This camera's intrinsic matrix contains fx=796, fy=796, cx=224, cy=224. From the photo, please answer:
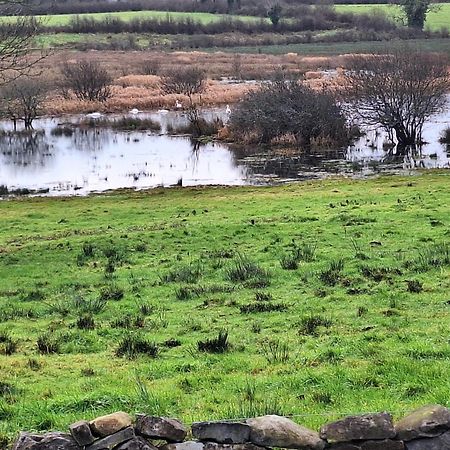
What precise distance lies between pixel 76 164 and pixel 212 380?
31.0 meters

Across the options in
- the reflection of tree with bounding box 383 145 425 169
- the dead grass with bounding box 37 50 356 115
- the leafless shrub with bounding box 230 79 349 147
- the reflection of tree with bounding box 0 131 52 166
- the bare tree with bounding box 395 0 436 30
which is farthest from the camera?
the bare tree with bounding box 395 0 436 30

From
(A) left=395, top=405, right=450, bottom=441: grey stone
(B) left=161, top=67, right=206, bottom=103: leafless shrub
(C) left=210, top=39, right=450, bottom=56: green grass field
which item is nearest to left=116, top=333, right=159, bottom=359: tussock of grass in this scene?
(A) left=395, top=405, right=450, bottom=441: grey stone

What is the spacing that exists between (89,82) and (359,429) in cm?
5810

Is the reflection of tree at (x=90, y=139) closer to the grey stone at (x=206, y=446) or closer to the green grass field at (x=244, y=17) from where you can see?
the grey stone at (x=206, y=446)

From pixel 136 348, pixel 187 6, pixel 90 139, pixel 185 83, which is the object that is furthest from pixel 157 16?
pixel 136 348

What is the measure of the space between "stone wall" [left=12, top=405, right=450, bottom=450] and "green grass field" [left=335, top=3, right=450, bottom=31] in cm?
9993

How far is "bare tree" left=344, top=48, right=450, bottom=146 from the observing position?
1620 inches

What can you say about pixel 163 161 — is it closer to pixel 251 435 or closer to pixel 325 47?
pixel 251 435

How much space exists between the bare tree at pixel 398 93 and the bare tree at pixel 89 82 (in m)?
23.8

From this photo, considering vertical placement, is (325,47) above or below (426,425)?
above

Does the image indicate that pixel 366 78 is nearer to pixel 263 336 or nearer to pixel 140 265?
pixel 140 265

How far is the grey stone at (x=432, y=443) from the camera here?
5.06m

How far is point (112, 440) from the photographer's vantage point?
507 cm

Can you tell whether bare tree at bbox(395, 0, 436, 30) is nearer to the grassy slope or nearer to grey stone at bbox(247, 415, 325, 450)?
the grassy slope
